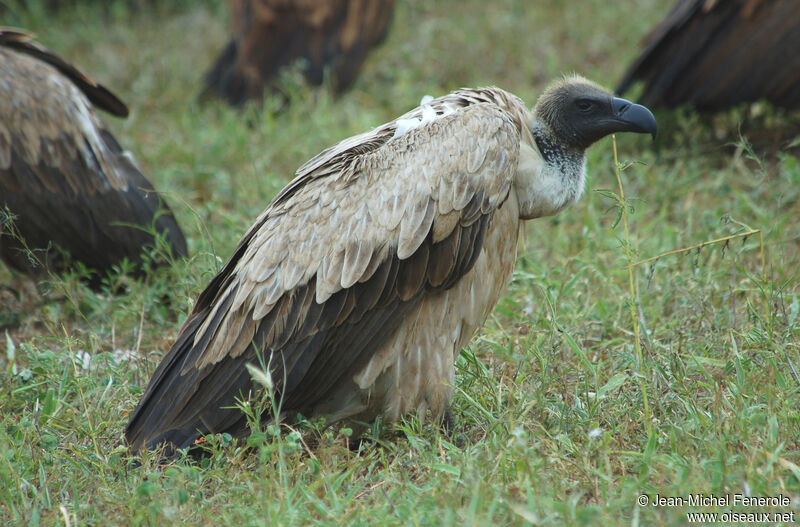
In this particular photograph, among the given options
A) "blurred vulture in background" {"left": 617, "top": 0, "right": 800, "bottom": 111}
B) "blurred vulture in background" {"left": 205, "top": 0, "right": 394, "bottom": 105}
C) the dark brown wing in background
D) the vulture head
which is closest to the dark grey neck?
the vulture head

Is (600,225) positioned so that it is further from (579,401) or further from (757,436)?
(757,436)

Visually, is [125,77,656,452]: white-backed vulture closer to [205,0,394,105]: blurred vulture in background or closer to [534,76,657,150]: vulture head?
[534,76,657,150]: vulture head

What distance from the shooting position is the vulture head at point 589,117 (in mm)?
3416

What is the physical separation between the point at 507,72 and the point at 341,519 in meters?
5.58

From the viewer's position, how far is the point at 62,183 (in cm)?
477

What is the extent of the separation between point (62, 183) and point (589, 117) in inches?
113

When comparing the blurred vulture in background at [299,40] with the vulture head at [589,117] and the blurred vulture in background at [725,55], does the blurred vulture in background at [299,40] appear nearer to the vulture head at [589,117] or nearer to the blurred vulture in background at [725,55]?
the blurred vulture in background at [725,55]

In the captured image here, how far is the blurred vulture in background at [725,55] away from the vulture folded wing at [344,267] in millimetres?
3097

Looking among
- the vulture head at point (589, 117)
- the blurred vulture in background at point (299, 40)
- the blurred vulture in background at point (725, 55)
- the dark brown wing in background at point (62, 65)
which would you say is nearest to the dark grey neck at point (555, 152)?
the vulture head at point (589, 117)

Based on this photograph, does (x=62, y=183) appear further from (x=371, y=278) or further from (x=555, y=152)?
(x=555, y=152)

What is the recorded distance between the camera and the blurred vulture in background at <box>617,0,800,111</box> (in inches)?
219

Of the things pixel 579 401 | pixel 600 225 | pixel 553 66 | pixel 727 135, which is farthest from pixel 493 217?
pixel 553 66

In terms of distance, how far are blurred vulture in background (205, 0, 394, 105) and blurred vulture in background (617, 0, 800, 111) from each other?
242 cm

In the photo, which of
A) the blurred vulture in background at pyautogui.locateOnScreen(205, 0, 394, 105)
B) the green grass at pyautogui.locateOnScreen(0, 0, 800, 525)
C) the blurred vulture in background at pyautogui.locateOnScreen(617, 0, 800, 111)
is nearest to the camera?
the green grass at pyautogui.locateOnScreen(0, 0, 800, 525)
